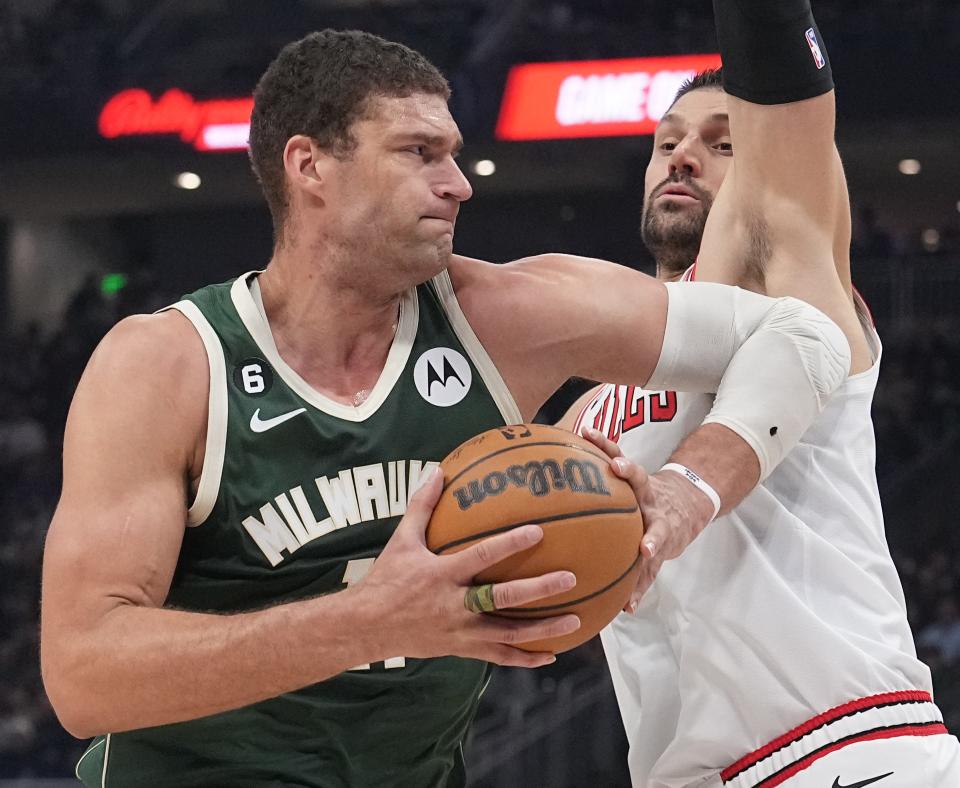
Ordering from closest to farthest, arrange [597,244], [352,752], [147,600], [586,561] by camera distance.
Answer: [586,561] → [147,600] → [352,752] → [597,244]

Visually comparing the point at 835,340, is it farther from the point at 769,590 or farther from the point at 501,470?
the point at 501,470

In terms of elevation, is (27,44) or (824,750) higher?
(27,44)

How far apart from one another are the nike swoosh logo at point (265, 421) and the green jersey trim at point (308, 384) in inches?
2.5

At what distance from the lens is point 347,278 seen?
260 cm

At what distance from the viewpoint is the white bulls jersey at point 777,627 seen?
8.79 ft

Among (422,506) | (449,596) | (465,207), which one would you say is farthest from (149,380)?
(465,207)

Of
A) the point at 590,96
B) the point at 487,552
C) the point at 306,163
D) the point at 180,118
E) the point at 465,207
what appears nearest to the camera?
the point at 487,552

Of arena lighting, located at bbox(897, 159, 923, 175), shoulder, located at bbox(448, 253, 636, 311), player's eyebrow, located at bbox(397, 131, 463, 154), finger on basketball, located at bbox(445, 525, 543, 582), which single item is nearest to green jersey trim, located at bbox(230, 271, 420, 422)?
shoulder, located at bbox(448, 253, 636, 311)

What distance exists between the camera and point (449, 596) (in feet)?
6.31

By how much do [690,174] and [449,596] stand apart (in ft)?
6.00

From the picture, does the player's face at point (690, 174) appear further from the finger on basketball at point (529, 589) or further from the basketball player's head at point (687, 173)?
the finger on basketball at point (529, 589)

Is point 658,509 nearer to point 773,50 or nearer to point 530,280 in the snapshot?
point 530,280

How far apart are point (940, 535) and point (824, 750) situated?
29.3ft

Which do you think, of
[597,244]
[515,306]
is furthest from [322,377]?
[597,244]
